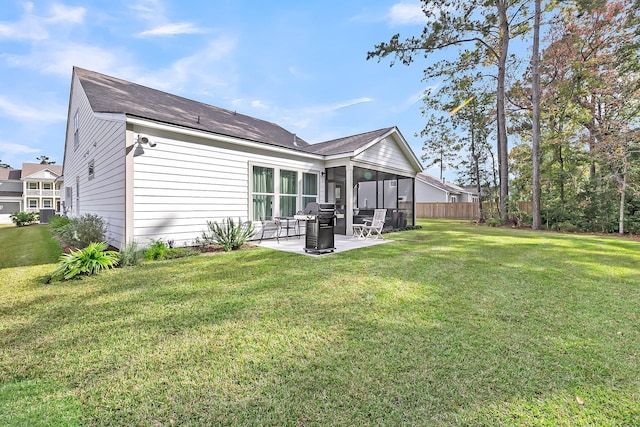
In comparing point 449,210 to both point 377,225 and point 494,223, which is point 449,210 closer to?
point 494,223

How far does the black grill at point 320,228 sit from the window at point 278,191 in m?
2.25

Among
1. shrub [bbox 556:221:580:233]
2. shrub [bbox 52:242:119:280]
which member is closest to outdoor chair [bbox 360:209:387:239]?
shrub [bbox 52:242:119:280]

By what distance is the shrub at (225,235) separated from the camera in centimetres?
652

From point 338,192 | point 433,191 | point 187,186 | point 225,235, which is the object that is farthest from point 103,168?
point 433,191

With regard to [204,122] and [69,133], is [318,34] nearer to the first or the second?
[204,122]

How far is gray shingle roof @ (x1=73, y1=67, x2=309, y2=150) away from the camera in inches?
255

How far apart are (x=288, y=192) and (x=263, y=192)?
0.94 metres

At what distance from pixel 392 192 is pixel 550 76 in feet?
34.4

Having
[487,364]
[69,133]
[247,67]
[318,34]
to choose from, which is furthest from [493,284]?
[69,133]

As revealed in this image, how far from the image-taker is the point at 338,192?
1273 cm

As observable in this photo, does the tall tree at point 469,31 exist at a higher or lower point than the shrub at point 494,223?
higher

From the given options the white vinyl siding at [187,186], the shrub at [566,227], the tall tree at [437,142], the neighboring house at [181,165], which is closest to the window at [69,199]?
the neighboring house at [181,165]

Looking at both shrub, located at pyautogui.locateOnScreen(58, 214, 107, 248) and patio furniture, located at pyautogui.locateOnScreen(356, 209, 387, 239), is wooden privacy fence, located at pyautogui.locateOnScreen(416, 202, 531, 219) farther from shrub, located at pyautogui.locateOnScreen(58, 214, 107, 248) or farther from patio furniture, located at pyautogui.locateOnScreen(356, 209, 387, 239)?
shrub, located at pyautogui.locateOnScreen(58, 214, 107, 248)

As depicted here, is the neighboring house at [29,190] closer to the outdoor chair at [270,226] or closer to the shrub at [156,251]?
the outdoor chair at [270,226]
